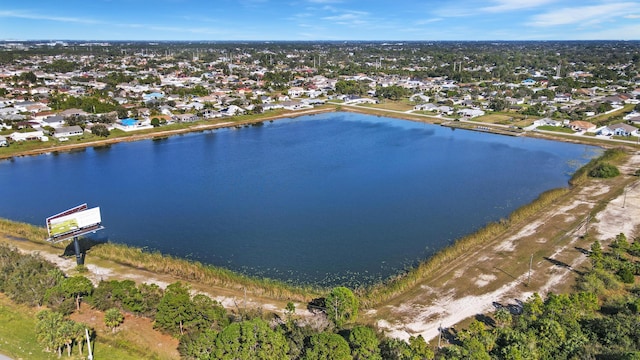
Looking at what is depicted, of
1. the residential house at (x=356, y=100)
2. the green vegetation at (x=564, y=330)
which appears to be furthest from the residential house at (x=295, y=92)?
the green vegetation at (x=564, y=330)

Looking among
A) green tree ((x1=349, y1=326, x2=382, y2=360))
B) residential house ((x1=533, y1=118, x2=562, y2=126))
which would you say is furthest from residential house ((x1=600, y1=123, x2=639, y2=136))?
green tree ((x1=349, y1=326, x2=382, y2=360))

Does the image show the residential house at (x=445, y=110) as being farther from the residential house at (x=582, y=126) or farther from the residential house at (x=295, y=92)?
the residential house at (x=295, y=92)

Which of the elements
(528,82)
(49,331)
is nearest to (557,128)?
(528,82)

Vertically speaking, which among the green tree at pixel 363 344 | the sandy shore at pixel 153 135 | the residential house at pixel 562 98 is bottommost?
the green tree at pixel 363 344

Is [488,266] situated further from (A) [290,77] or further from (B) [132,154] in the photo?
(A) [290,77]

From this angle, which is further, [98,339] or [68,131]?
[68,131]

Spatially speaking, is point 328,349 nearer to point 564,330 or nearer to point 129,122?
point 564,330

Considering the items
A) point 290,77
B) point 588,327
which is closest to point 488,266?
point 588,327
